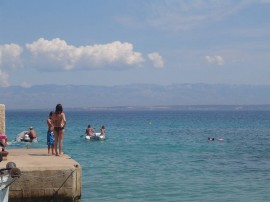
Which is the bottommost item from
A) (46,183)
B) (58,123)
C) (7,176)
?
(46,183)

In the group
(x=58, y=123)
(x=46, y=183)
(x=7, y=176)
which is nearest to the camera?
(x=7, y=176)

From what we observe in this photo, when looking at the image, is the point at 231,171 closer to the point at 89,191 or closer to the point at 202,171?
the point at 202,171

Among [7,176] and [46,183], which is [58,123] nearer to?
[46,183]

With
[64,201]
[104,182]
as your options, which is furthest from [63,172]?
[104,182]

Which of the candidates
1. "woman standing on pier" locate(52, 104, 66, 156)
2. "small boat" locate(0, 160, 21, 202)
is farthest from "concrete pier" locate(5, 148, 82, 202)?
"woman standing on pier" locate(52, 104, 66, 156)

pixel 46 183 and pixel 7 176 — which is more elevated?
pixel 7 176

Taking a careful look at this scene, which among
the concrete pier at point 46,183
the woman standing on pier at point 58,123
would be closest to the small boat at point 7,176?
the concrete pier at point 46,183

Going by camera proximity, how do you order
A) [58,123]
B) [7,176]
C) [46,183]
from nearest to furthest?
[7,176], [46,183], [58,123]

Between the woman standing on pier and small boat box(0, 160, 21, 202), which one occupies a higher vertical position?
the woman standing on pier

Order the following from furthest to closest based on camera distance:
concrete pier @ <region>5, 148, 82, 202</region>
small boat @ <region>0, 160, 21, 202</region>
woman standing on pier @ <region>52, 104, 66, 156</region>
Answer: woman standing on pier @ <region>52, 104, 66, 156</region> < concrete pier @ <region>5, 148, 82, 202</region> < small boat @ <region>0, 160, 21, 202</region>

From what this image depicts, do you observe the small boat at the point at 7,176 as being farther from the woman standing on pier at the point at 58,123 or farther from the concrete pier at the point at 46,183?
the woman standing on pier at the point at 58,123

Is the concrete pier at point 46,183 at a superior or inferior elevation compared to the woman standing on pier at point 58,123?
inferior

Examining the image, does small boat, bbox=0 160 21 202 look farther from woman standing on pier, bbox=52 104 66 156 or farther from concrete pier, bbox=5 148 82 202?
woman standing on pier, bbox=52 104 66 156

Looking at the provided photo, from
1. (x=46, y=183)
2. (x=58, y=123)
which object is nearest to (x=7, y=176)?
(x=46, y=183)
